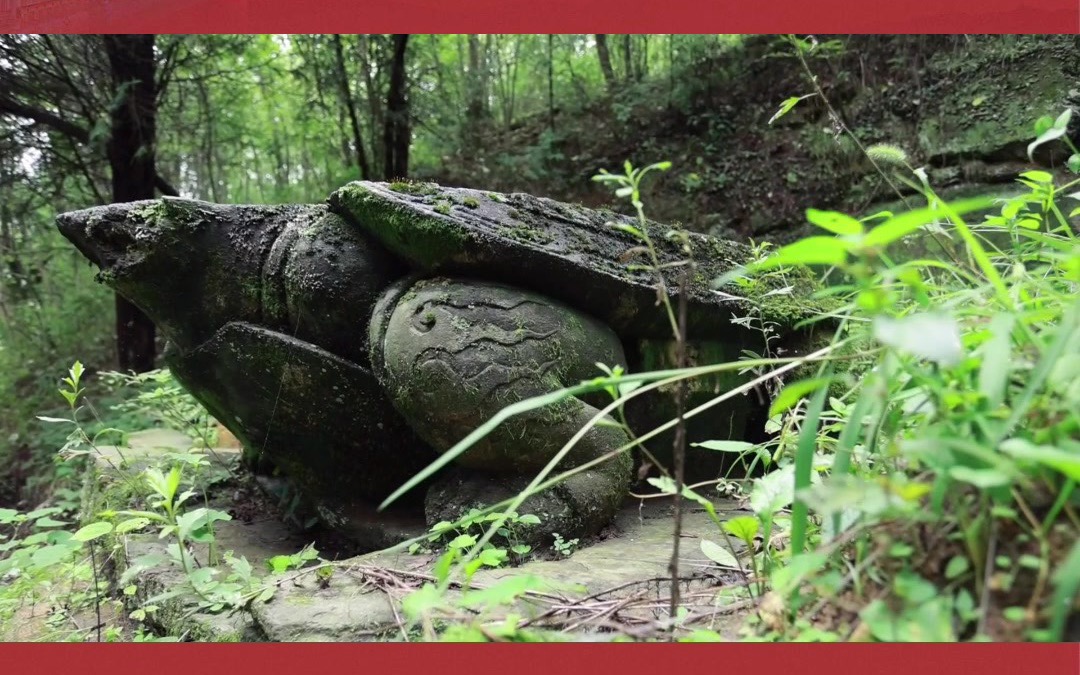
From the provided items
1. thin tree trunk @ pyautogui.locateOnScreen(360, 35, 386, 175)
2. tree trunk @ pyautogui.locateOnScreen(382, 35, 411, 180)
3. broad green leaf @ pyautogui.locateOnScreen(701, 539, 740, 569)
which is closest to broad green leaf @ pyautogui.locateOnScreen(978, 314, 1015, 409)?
broad green leaf @ pyautogui.locateOnScreen(701, 539, 740, 569)

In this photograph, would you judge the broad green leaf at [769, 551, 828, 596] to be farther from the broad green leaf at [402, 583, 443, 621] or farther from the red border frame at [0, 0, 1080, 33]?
the red border frame at [0, 0, 1080, 33]

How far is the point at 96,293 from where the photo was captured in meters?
6.84

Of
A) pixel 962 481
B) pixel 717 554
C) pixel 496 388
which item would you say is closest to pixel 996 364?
pixel 962 481

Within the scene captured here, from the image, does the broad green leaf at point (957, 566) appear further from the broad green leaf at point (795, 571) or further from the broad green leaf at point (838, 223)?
the broad green leaf at point (838, 223)

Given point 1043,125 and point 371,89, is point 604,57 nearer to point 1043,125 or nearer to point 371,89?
point 371,89

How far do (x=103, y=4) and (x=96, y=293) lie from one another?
5098mm

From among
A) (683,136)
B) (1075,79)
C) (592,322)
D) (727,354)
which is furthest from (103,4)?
(1075,79)

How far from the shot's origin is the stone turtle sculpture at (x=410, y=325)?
1.93 m

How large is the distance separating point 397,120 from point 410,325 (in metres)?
4.97

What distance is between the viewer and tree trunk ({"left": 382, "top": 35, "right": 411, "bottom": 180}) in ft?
20.1

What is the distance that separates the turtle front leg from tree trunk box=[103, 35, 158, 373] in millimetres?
4071

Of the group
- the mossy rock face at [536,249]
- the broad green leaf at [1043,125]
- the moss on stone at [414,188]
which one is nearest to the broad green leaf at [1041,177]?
the broad green leaf at [1043,125]

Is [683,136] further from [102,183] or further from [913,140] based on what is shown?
[102,183]

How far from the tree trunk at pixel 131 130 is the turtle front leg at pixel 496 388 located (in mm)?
4071
